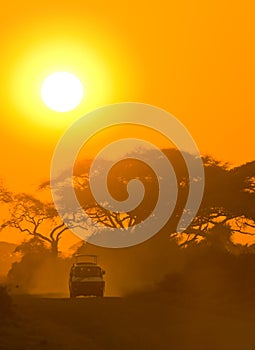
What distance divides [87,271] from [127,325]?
1628 cm

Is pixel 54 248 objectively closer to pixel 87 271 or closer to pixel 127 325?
pixel 87 271

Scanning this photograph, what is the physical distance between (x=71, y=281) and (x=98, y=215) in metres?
32.2

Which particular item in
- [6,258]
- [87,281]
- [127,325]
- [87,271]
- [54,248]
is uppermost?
[6,258]

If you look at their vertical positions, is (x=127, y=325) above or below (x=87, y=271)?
below

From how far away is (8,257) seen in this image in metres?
144

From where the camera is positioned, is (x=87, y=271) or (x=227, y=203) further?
(x=227, y=203)

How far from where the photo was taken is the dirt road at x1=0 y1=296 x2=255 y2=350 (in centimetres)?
2836

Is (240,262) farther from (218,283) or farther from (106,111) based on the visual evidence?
(106,111)

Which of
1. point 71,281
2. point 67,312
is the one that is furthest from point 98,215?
point 67,312

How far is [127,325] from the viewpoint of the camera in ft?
112

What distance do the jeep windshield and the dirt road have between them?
494 centimetres

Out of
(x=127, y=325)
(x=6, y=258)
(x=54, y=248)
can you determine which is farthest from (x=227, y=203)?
(x=6, y=258)

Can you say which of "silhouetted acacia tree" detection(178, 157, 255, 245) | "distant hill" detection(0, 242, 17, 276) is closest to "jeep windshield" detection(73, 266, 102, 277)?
"silhouetted acacia tree" detection(178, 157, 255, 245)

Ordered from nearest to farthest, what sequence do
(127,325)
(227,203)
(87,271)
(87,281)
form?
(127,325)
(87,281)
(87,271)
(227,203)
